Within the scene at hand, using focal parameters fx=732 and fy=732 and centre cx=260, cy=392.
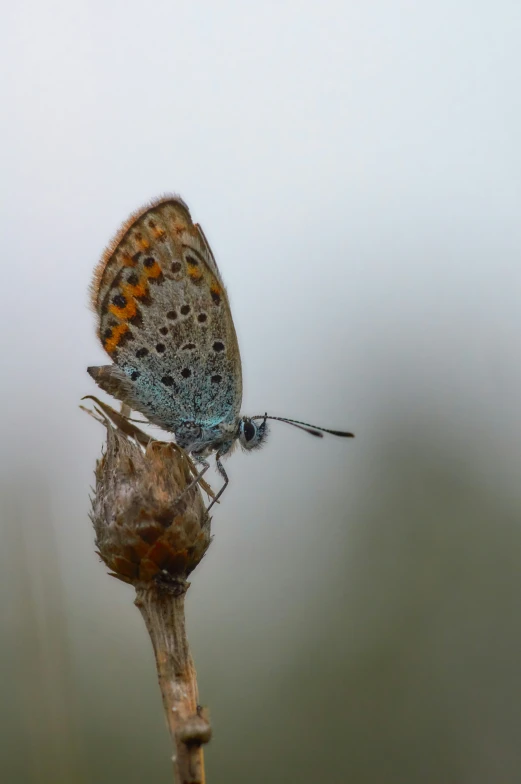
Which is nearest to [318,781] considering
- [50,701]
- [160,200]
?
[50,701]

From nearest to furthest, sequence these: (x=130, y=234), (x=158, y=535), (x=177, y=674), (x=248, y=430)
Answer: (x=177, y=674)
(x=158, y=535)
(x=130, y=234)
(x=248, y=430)

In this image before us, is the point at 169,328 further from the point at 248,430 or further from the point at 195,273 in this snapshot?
the point at 248,430

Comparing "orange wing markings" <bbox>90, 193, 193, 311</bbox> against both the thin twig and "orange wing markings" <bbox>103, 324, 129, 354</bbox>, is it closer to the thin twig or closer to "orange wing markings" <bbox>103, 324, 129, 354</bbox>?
"orange wing markings" <bbox>103, 324, 129, 354</bbox>

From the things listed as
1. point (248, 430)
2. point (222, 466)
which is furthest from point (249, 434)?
point (222, 466)

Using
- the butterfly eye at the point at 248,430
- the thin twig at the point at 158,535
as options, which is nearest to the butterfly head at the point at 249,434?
the butterfly eye at the point at 248,430

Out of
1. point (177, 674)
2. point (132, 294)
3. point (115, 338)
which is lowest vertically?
point (177, 674)

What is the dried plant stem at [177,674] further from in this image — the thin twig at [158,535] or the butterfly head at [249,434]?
the butterfly head at [249,434]
